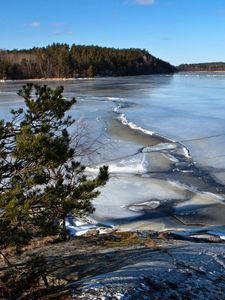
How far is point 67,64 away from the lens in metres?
123

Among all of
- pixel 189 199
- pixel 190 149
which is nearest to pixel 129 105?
pixel 190 149

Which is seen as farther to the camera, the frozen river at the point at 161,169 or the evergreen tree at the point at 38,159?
the frozen river at the point at 161,169

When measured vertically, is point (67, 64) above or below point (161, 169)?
above

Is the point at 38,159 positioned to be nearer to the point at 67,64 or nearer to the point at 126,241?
the point at 126,241

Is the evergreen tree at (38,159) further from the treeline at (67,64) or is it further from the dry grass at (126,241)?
the treeline at (67,64)

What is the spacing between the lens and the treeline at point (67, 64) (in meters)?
122

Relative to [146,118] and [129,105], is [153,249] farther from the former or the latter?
[129,105]

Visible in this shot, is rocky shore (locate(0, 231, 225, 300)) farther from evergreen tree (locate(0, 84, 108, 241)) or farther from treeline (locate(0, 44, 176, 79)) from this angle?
treeline (locate(0, 44, 176, 79))

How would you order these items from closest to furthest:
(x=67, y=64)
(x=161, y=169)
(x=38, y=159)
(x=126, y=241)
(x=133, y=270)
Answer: (x=38, y=159), (x=133, y=270), (x=126, y=241), (x=161, y=169), (x=67, y=64)

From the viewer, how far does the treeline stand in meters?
122

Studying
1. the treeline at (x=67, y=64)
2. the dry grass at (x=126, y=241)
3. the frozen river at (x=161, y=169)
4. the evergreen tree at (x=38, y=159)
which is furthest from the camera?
the treeline at (x=67, y=64)

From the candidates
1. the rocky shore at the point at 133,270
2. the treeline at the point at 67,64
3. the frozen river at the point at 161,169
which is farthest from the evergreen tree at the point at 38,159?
the treeline at the point at 67,64

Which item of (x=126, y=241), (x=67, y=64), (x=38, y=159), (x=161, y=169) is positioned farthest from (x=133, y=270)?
(x=67, y=64)

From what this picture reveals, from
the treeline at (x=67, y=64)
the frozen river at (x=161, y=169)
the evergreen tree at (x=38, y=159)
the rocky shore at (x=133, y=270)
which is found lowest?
the frozen river at (x=161, y=169)
